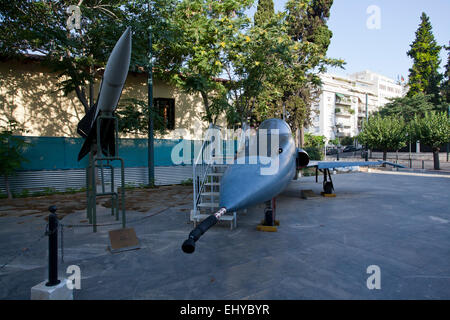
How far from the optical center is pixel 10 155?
11195 millimetres

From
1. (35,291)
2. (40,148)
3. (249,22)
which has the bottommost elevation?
(35,291)

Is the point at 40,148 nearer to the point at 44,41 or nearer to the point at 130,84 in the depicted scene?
the point at 44,41

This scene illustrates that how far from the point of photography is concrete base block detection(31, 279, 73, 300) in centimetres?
313

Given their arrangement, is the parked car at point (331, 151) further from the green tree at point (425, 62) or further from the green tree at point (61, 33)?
the green tree at point (61, 33)

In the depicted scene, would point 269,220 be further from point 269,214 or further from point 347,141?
point 347,141

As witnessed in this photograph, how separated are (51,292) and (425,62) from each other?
6462cm

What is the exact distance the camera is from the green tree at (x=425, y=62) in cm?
4925

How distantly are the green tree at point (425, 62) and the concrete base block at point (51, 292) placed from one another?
63150mm

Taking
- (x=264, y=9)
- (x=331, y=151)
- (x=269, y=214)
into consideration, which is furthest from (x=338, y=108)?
(x=269, y=214)

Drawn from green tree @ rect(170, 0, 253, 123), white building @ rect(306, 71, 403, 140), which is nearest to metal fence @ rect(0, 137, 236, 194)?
green tree @ rect(170, 0, 253, 123)

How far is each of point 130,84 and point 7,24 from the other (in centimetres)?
671

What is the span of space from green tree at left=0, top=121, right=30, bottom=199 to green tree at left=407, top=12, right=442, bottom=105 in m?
62.2
